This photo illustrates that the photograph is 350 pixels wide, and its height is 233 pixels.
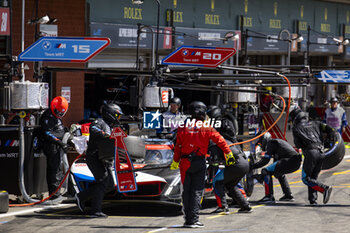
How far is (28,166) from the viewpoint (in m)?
12.5

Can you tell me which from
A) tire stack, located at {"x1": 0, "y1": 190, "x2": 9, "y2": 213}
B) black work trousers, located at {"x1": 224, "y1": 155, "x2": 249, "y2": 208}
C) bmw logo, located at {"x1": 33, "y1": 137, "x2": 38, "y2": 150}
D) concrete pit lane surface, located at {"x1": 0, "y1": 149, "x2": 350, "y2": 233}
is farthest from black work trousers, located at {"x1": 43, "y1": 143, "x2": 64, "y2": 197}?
black work trousers, located at {"x1": 224, "y1": 155, "x2": 249, "y2": 208}

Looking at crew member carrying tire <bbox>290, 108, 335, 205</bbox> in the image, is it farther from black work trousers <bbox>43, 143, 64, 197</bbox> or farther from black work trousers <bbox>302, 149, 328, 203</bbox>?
black work trousers <bbox>43, 143, 64, 197</bbox>

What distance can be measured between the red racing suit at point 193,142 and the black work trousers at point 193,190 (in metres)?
0.09

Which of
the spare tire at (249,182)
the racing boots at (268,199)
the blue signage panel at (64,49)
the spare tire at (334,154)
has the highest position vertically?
the blue signage panel at (64,49)

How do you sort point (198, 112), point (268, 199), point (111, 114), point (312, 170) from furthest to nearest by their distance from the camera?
point (268, 199) < point (312, 170) < point (111, 114) < point (198, 112)

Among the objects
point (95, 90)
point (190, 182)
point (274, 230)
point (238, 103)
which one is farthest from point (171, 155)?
point (95, 90)

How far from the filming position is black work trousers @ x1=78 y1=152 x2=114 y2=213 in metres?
10.9

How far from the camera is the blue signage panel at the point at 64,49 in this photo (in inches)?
480

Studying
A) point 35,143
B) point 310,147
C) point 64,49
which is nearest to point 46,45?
point 64,49

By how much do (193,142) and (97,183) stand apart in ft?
5.82

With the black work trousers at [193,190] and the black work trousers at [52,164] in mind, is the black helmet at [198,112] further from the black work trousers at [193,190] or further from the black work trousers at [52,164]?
the black work trousers at [52,164]

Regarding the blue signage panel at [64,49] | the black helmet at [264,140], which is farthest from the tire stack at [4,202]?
the black helmet at [264,140]

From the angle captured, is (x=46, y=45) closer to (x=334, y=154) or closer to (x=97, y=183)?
(x=97, y=183)

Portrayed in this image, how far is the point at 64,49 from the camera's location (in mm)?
12203
